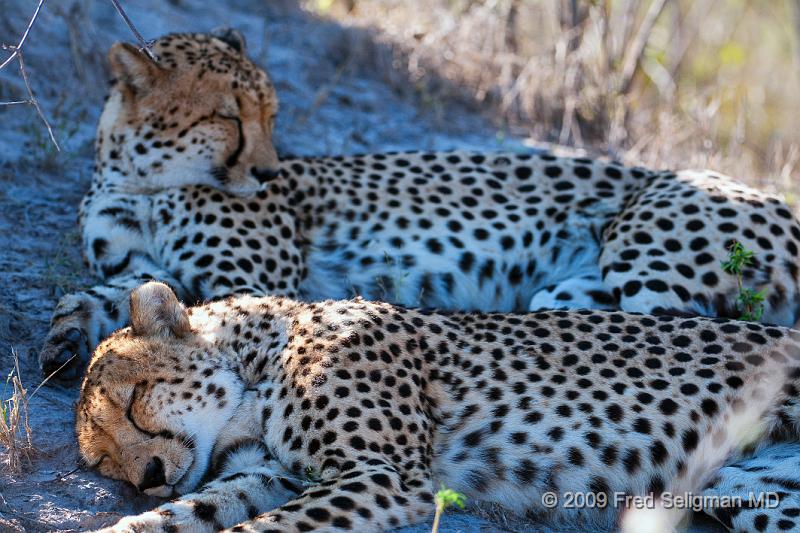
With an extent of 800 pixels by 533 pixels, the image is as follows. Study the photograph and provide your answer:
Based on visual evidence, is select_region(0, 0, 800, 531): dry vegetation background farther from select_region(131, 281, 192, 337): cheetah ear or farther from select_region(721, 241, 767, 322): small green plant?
select_region(721, 241, 767, 322): small green plant

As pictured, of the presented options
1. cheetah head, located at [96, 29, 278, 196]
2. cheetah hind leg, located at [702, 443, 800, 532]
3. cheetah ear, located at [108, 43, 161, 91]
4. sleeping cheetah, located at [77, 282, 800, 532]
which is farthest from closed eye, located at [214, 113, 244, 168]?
cheetah hind leg, located at [702, 443, 800, 532]

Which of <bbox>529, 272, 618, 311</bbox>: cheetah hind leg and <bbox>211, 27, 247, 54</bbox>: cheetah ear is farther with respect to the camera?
<bbox>211, 27, 247, 54</bbox>: cheetah ear

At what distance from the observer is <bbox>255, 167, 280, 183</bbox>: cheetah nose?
5.14 m

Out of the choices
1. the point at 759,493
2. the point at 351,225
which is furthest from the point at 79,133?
the point at 759,493

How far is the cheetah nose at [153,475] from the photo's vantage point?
11.0 feet

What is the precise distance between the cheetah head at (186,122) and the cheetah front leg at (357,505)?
7.29 ft

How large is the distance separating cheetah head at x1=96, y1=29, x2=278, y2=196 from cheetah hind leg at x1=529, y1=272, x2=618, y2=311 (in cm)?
144

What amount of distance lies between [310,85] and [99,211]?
2.82 metres

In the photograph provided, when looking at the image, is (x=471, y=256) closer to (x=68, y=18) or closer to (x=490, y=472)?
(x=490, y=472)

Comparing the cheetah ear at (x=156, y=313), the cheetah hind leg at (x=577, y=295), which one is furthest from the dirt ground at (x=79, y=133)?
the cheetah hind leg at (x=577, y=295)

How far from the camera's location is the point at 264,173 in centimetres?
514

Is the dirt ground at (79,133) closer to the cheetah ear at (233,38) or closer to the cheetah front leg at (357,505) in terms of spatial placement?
the cheetah front leg at (357,505)

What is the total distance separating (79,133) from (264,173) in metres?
1.87

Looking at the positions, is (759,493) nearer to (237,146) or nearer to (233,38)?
(237,146)
